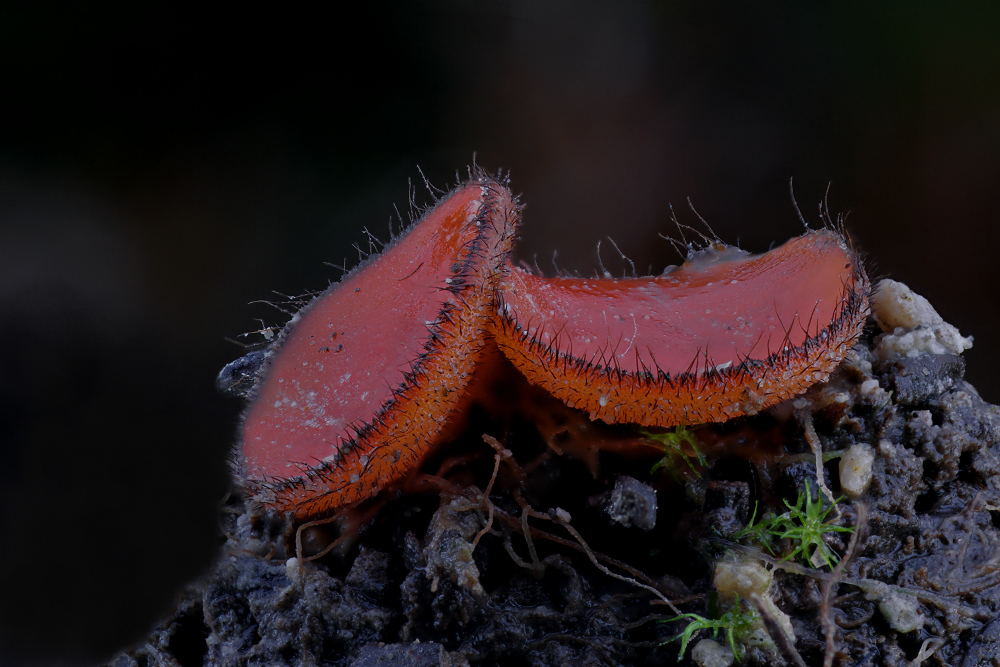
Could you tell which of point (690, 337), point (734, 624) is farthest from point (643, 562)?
point (690, 337)

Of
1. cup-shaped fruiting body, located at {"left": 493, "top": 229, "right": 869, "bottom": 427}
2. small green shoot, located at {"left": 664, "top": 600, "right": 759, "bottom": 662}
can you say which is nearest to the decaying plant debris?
small green shoot, located at {"left": 664, "top": 600, "right": 759, "bottom": 662}

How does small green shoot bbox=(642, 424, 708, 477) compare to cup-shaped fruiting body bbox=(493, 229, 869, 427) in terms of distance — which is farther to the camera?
small green shoot bbox=(642, 424, 708, 477)

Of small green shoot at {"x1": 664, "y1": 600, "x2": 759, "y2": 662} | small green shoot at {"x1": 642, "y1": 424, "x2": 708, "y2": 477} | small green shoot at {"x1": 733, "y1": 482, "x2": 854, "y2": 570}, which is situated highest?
small green shoot at {"x1": 642, "y1": 424, "x2": 708, "y2": 477}

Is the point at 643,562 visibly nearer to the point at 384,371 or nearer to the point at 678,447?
the point at 678,447

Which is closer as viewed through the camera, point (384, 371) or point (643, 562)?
point (384, 371)

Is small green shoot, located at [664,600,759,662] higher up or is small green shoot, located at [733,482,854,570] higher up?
small green shoot, located at [733,482,854,570]

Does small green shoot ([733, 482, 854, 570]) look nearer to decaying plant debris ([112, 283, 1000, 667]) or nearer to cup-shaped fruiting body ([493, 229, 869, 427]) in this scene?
decaying plant debris ([112, 283, 1000, 667])

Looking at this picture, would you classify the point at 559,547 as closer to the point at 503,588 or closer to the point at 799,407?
the point at 503,588

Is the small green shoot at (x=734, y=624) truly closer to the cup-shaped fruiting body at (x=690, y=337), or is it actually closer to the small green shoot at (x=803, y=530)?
the small green shoot at (x=803, y=530)
